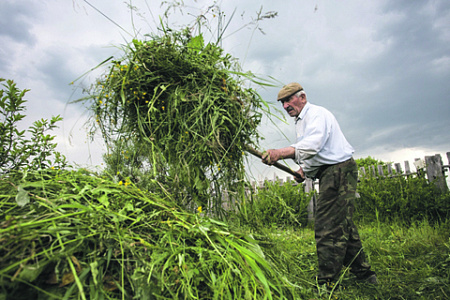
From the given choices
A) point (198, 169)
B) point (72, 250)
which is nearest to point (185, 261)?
point (72, 250)

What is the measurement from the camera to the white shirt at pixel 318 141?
2.97m

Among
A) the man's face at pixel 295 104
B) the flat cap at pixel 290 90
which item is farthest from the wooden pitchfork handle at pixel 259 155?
the flat cap at pixel 290 90

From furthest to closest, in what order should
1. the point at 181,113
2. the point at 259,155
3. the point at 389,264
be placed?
the point at 389,264 < the point at 259,155 < the point at 181,113

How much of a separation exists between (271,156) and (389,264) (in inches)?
99.3

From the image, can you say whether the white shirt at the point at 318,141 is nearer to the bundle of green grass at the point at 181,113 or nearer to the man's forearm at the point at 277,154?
the man's forearm at the point at 277,154

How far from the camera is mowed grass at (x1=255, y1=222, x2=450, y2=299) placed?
2178 millimetres

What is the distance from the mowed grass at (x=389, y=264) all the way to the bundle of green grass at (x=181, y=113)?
68 centimetres

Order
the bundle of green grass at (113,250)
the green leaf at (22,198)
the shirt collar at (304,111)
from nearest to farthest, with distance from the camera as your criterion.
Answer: the bundle of green grass at (113,250), the green leaf at (22,198), the shirt collar at (304,111)

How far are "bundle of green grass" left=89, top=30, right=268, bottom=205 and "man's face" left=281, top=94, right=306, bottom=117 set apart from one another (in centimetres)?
106

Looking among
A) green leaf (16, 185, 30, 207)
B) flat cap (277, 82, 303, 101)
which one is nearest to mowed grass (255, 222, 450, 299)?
green leaf (16, 185, 30, 207)

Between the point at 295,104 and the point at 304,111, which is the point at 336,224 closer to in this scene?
the point at 304,111

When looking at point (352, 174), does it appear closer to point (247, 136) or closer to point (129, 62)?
point (247, 136)

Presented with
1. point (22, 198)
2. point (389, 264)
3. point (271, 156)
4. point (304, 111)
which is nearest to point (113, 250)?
point (22, 198)

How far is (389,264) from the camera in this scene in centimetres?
379
